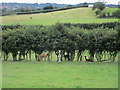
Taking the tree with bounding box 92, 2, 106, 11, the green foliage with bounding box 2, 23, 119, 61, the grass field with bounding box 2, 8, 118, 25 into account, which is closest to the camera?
the green foliage with bounding box 2, 23, 119, 61

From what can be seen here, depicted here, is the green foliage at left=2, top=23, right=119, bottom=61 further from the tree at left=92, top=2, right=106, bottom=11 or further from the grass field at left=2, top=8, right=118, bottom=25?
the tree at left=92, top=2, right=106, bottom=11

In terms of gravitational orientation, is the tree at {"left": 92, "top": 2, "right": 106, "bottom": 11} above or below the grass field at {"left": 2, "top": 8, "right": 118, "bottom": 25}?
above

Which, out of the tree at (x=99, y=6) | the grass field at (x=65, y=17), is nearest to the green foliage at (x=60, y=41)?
the grass field at (x=65, y=17)

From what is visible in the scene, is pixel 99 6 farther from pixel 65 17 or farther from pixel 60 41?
pixel 60 41

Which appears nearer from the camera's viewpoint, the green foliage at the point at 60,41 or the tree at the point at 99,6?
the green foliage at the point at 60,41

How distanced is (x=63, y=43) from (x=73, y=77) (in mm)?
9158

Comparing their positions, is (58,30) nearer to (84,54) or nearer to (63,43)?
(63,43)

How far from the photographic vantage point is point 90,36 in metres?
25.4

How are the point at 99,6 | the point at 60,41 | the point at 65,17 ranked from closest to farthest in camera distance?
the point at 60,41 → the point at 65,17 → the point at 99,6

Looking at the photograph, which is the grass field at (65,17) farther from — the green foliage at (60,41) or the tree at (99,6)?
the green foliage at (60,41)

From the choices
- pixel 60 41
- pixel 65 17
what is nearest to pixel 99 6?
pixel 65 17

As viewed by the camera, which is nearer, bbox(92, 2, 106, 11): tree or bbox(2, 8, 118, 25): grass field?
bbox(2, 8, 118, 25): grass field

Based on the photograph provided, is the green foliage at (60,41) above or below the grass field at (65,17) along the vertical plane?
above

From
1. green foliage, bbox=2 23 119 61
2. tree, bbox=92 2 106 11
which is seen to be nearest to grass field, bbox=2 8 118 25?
tree, bbox=92 2 106 11
